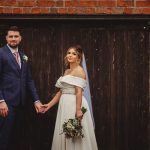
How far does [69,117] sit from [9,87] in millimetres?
1032

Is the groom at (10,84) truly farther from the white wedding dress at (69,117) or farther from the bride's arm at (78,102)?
the bride's arm at (78,102)

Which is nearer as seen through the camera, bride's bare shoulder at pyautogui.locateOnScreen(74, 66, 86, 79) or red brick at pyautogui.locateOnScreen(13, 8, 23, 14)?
bride's bare shoulder at pyautogui.locateOnScreen(74, 66, 86, 79)

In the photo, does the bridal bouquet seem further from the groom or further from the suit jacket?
the suit jacket

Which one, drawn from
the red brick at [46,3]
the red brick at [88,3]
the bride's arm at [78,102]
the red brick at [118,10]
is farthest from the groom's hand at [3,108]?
the red brick at [118,10]

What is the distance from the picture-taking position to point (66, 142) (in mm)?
8094

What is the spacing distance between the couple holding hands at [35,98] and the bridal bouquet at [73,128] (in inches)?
4.9

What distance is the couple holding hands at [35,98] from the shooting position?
803cm

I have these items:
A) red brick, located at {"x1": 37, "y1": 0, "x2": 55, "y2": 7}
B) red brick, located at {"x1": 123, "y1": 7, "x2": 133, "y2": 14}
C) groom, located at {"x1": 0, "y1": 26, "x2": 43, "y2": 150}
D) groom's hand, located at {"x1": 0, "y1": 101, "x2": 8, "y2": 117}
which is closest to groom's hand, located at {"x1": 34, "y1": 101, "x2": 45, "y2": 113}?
groom, located at {"x1": 0, "y1": 26, "x2": 43, "y2": 150}

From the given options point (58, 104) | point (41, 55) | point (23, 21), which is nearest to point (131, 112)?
point (58, 104)

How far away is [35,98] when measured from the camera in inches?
329

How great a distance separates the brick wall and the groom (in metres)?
0.40

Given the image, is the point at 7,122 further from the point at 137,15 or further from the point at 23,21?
the point at 137,15

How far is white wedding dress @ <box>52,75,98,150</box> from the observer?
8.06 m

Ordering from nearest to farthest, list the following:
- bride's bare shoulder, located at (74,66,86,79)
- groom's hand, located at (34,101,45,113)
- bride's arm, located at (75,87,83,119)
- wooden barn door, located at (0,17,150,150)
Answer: bride's arm, located at (75,87,83,119)
bride's bare shoulder, located at (74,66,86,79)
groom's hand, located at (34,101,45,113)
wooden barn door, located at (0,17,150,150)
